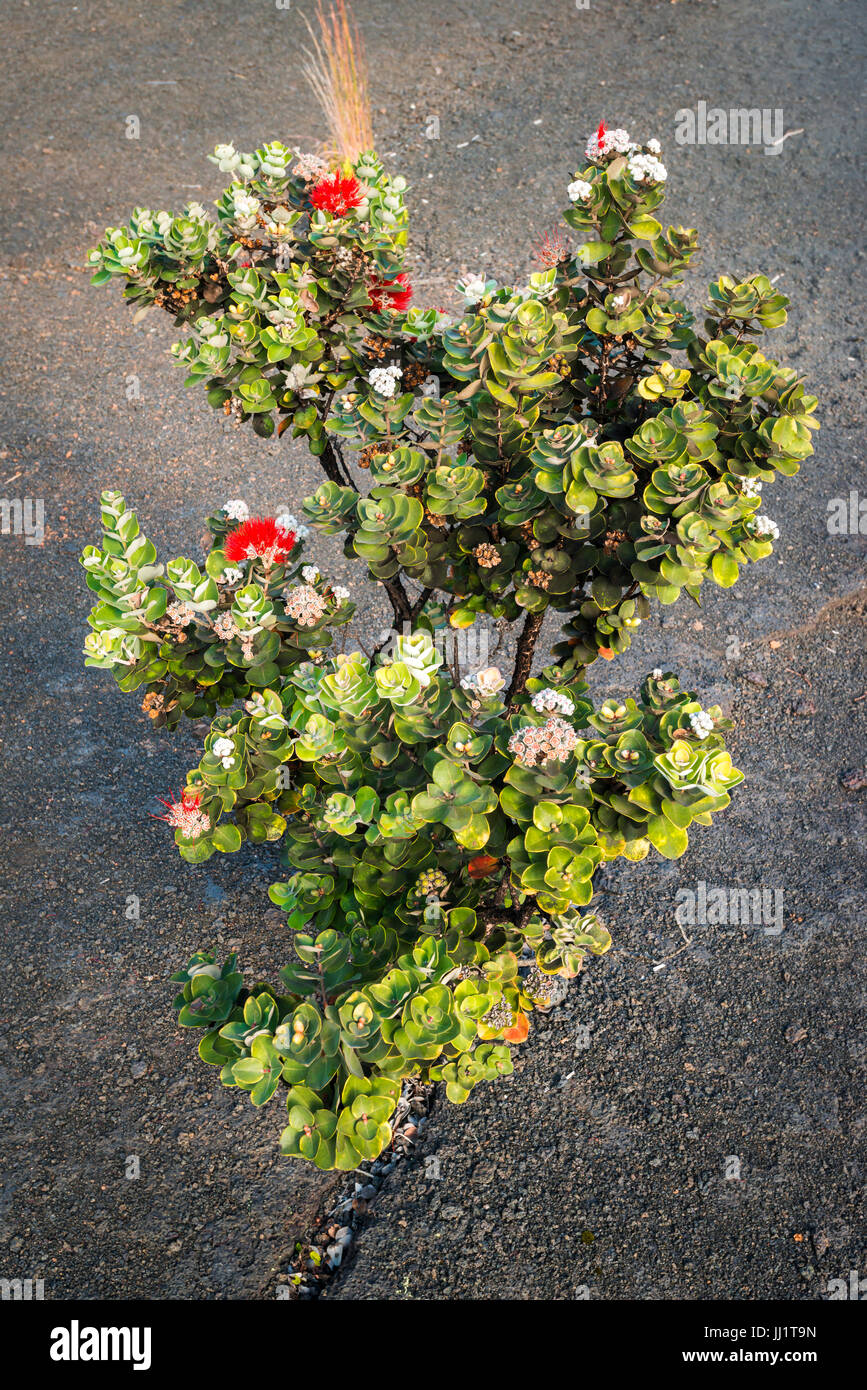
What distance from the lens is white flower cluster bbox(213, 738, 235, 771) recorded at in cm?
195

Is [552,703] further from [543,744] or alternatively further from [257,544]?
[257,544]

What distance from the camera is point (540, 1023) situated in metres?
2.88

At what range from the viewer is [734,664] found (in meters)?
3.84

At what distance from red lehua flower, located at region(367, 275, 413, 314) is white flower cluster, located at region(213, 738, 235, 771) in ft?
3.65

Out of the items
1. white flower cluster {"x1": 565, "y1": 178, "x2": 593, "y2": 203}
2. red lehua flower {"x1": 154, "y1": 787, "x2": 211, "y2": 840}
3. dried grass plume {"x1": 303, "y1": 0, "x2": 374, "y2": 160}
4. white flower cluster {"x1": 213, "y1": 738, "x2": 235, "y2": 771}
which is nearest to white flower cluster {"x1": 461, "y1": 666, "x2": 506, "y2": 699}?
white flower cluster {"x1": 213, "y1": 738, "x2": 235, "y2": 771}

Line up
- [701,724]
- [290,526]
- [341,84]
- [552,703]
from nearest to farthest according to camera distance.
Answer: [701,724] → [552,703] → [290,526] → [341,84]

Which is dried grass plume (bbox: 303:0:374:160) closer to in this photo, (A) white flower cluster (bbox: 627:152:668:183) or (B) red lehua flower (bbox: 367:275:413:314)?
(B) red lehua flower (bbox: 367:275:413:314)

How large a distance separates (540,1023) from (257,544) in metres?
1.60

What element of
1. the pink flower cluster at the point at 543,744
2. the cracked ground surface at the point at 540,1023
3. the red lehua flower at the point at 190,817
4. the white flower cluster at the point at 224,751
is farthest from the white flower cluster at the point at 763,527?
the cracked ground surface at the point at 540,1023

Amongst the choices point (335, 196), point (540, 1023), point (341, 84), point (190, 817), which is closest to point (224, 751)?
point (190, 817)

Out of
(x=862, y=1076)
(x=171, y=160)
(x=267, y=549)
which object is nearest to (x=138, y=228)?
(x=267, y=549)
